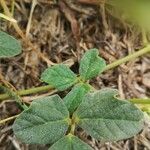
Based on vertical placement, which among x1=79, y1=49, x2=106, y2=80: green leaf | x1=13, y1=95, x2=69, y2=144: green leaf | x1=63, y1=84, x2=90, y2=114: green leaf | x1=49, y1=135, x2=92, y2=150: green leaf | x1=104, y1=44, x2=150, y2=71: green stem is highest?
x1=79, y1=49, x2=106, y2=80: green leaf

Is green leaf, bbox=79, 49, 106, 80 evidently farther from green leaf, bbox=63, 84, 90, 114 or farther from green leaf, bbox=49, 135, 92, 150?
green leaf, bbox=49, 135, 92, 150

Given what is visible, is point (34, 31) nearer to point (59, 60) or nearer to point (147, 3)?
point (59, 60)

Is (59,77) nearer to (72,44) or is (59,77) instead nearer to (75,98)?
(75,98)

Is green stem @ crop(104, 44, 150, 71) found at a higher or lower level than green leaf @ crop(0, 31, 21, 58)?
lower

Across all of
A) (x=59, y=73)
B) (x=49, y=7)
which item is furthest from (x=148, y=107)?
(x=49, y=7)

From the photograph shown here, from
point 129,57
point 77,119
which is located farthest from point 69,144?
point 129,57

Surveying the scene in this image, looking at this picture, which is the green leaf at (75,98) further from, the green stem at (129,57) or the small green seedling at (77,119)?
the green stem at (129,57)

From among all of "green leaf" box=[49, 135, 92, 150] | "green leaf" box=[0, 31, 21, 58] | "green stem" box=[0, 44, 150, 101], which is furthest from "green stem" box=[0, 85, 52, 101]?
"green leaf" box=[49, 135, 92, 150]
